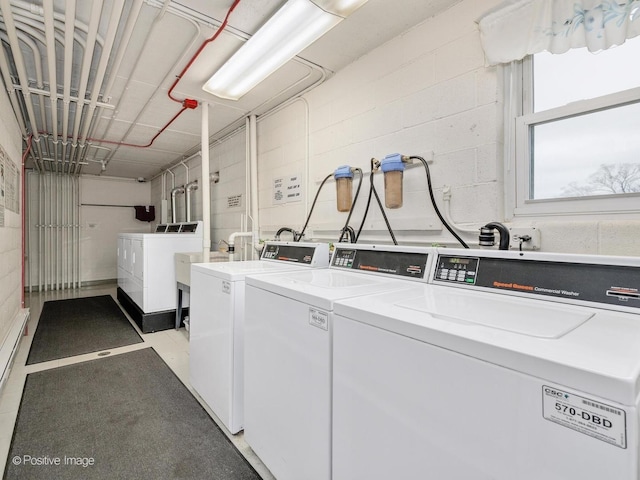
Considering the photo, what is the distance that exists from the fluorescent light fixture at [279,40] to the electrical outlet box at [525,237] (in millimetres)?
1303

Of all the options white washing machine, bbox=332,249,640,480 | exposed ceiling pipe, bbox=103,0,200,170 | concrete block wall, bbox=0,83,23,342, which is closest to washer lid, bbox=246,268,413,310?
A: white washing machine, bbox=332,249,640,480

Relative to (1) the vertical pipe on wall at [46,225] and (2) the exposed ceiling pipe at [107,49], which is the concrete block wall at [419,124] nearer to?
(2) the exposed ceiling pipe at [107,49]

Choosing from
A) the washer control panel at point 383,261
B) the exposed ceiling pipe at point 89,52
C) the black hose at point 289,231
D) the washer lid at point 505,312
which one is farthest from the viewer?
the black hose at point 289,231

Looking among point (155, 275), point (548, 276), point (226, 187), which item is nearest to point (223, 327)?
point (548, 276)

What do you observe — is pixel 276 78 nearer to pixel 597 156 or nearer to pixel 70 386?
pixel 597 156

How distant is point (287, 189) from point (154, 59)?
4.68 ft

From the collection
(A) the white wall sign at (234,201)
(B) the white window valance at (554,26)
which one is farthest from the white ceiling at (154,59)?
(A) the white wall sign at (234,201)

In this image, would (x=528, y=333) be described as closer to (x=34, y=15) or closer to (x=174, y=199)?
(x=34, y=15)

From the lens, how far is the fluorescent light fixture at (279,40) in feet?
5.24

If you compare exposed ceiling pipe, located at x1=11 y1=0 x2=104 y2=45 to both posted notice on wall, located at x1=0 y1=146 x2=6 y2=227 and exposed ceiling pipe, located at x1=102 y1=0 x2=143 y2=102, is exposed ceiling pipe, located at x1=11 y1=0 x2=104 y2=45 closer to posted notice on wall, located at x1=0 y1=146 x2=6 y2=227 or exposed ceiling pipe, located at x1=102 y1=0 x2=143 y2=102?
exposed ceiling pipe, located at x1=102 y1=0 x2=143 y2=102

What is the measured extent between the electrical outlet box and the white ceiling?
4.35 feet

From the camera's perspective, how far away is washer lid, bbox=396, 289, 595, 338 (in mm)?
768

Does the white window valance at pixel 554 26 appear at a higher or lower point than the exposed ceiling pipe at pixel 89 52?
lower

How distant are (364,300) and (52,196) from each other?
23.8 ft
